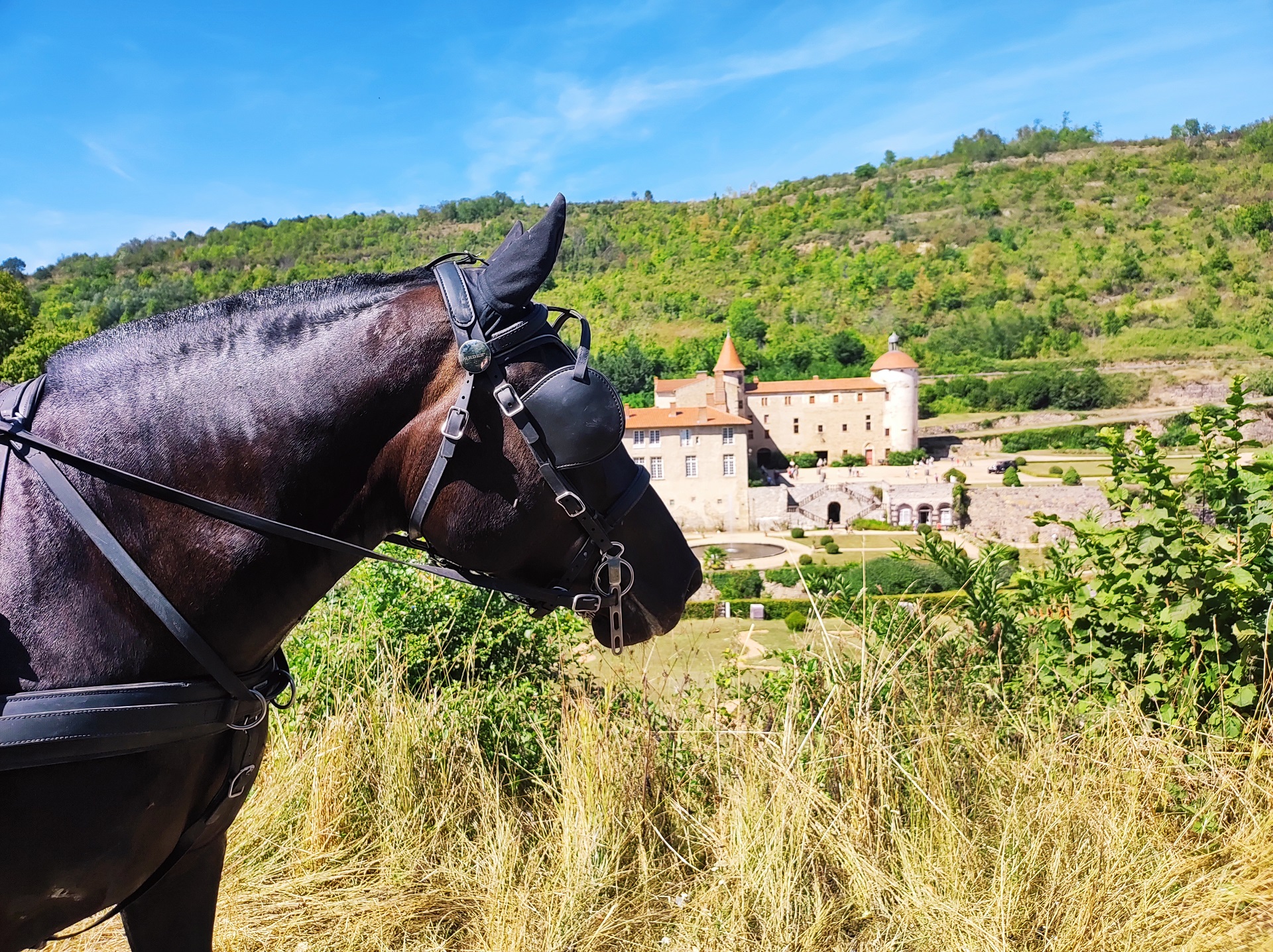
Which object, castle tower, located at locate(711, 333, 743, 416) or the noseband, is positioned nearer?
the noseband

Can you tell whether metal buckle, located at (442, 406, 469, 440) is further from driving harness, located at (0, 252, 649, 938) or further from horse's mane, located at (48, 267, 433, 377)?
horse's mane, located at (48, 267, 433, 377)

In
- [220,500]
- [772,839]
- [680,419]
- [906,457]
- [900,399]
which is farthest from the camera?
[900,399]

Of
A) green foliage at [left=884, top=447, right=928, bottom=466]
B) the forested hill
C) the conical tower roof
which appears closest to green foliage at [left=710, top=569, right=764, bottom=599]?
green foliage at [left=884, top=447, right=928, bottom=466]

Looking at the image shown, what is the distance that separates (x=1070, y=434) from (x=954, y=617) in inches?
2279

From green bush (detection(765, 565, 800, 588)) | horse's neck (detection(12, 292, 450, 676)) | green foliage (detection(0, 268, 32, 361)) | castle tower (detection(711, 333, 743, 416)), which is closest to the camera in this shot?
horse's neck (detection(12, 292, 450, 676))

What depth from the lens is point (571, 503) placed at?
5.61 ft

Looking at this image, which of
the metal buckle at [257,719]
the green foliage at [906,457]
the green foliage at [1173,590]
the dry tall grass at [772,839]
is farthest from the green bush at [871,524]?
the metal buckle at [257,719]

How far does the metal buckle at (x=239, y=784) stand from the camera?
173cm

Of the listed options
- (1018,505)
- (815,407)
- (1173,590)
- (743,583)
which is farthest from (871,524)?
(1173,590)

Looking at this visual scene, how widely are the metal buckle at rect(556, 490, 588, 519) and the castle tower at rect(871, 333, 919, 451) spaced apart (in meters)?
60.2

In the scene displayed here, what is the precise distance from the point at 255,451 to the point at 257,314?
0.32 m

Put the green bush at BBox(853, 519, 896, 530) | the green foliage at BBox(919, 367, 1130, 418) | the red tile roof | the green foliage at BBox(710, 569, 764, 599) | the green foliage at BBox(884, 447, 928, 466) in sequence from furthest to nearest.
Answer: the green foliage at BBox(919, 367, 1130, 418) < the green foliage at BBox(884, 447, 928, 466) < the red tile roof < the green bush at BBox(853, 519, 896, 530) < the green foliage at BBox(710, 569, 764, 599)

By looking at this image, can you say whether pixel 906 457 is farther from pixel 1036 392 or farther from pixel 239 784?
pixel 239 784

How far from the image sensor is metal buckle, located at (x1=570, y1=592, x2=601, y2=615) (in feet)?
5.73
